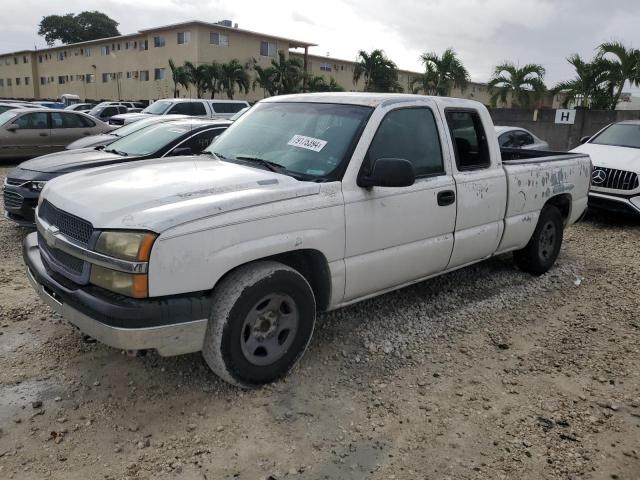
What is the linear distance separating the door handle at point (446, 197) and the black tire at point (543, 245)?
1738 millimetres

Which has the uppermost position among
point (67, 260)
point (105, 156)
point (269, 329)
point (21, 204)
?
point (105, 156)

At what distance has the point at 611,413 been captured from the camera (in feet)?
10.8

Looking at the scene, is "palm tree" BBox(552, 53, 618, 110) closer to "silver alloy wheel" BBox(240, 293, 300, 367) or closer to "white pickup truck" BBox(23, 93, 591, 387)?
"white pickup truck" BBox(23, 93, 591, 387)

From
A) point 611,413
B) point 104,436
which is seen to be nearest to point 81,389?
point 104,436

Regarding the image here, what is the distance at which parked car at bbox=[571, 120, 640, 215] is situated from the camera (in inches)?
315

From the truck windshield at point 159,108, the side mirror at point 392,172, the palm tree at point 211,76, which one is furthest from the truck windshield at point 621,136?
the palm tree at point 211,76

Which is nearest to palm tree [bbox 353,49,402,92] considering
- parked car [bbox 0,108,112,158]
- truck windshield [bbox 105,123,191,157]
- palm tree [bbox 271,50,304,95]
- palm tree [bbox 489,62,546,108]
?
palm tree [bbox 271,50,304,95]

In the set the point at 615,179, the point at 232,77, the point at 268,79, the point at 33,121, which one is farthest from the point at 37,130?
the point at 268,79

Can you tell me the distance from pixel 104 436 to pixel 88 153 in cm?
524

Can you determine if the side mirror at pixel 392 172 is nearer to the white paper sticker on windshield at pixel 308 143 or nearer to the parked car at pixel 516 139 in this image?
the white paper sticker on windshield at pixel 308 143

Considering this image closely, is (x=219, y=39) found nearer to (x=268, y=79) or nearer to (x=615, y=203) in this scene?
(x=268, y=79)

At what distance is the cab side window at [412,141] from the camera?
382 centimetres

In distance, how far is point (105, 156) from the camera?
6.84 metres

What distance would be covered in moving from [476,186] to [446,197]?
45cm
